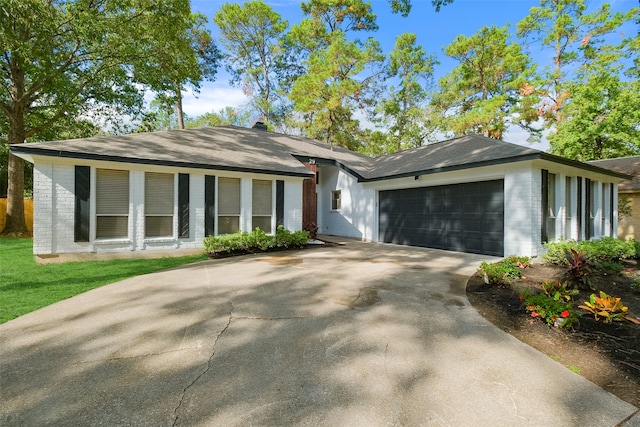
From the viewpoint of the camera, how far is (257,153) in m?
11.7

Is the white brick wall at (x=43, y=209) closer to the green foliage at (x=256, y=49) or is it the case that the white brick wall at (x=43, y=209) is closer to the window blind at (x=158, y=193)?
the window blind at (x=158, y=193)

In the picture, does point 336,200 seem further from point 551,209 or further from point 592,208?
point 592,208

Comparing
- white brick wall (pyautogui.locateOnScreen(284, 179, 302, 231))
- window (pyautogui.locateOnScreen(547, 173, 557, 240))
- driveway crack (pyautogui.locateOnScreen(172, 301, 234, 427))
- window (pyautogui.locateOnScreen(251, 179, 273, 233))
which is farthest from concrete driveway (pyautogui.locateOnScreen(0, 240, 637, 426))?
window (pyautogui.locateOnScreen(547, 173, 557, 240))

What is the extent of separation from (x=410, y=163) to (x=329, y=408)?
1097 centimetres

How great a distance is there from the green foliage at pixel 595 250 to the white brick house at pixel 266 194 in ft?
1.75

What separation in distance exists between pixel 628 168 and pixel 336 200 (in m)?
14.6

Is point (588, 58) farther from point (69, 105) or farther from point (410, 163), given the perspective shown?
point (69, 105)

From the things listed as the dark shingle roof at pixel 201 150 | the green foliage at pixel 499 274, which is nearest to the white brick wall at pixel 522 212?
the green foliage at pixel 499 274

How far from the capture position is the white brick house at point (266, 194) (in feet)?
24.8

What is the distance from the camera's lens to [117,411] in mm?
2129

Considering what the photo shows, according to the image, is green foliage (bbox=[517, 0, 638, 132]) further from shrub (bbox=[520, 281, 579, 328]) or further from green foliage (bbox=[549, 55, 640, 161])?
shrub (bbox=[520, 281, 579, 328])

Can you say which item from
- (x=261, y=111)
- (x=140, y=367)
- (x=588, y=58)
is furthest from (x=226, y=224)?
(x=588, y=58)

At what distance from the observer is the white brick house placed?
7574 millimetres

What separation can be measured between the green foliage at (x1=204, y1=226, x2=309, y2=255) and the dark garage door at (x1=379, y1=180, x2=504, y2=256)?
13.2 feet
